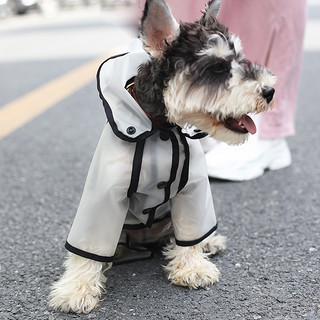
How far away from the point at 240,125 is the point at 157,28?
515mm

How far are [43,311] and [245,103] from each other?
1217mm

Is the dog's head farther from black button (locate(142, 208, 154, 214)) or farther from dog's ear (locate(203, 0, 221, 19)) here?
black button (locate(142, 208, 154, 214))

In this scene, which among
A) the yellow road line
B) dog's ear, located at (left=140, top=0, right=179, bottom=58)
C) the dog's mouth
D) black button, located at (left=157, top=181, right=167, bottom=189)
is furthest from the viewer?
the yellow road line

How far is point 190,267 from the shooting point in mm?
2500

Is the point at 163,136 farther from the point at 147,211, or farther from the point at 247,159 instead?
the point at 247,159

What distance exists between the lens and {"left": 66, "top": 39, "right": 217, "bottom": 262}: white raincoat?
2.24m

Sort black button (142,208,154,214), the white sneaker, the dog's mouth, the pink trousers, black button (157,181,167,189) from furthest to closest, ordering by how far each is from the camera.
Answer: the white sneaker → the pink trousers → black button (142,208,154,214) → black button (157,181,167,189) → the dog's mouth

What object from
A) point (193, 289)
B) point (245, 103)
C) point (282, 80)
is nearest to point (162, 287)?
point (193, 289)

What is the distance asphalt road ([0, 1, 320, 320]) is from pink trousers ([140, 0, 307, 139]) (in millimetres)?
745

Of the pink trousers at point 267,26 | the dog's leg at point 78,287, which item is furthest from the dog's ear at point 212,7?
the pink trousers at point 267,26

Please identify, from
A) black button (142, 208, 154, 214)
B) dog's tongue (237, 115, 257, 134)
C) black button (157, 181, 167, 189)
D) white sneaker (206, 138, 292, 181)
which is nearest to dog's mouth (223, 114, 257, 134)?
dog's tongue (237, 115, 257, 134)

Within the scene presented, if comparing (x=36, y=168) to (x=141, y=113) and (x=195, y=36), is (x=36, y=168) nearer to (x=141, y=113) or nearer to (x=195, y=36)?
(x=141, y=113)

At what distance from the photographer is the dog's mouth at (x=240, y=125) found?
2.20m

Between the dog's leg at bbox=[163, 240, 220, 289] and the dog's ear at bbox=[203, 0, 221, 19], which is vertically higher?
the dog's ear at bbox=[203, 0, 221, 19]
